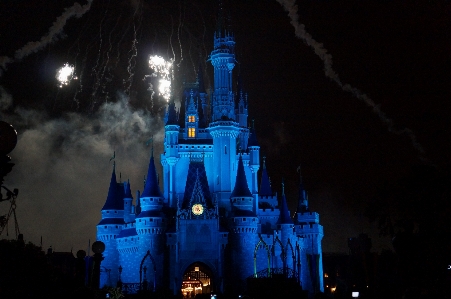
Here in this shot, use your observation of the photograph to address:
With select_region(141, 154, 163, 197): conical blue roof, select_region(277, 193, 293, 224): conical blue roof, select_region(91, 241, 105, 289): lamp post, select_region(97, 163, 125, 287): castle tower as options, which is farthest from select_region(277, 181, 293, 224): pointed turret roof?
select_region(91, 241, 105, 289): lamp post

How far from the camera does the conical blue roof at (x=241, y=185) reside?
72875 mm

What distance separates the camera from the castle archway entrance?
234ft

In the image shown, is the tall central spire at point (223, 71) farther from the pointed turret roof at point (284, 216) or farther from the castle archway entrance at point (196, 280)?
the castle archway entrance at point (196, 280)

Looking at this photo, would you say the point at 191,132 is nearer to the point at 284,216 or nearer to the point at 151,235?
the point at 151,235

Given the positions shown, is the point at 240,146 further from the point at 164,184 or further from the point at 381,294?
the point at 381,294

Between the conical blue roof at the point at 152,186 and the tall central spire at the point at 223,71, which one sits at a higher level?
the tall central spire at the point at 223,71

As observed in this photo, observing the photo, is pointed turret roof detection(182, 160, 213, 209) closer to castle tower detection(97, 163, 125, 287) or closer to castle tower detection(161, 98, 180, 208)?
castle tower detection(161, 98, 180, 208)

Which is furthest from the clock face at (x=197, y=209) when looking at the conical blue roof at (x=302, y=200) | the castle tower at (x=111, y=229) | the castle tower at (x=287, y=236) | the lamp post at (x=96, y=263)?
the lamp post at (x=96, y=263)

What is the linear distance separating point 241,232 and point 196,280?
6.64 m

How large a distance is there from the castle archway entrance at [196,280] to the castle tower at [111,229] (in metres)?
7.98

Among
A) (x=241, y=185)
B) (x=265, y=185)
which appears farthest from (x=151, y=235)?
(x=265, y=185)

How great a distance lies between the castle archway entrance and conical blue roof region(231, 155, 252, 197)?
26.6 feet

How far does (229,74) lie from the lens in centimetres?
7906

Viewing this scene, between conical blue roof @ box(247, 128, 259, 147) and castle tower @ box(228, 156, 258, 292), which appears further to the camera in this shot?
conical blue roof @ box(247, 128, 259, 147)
